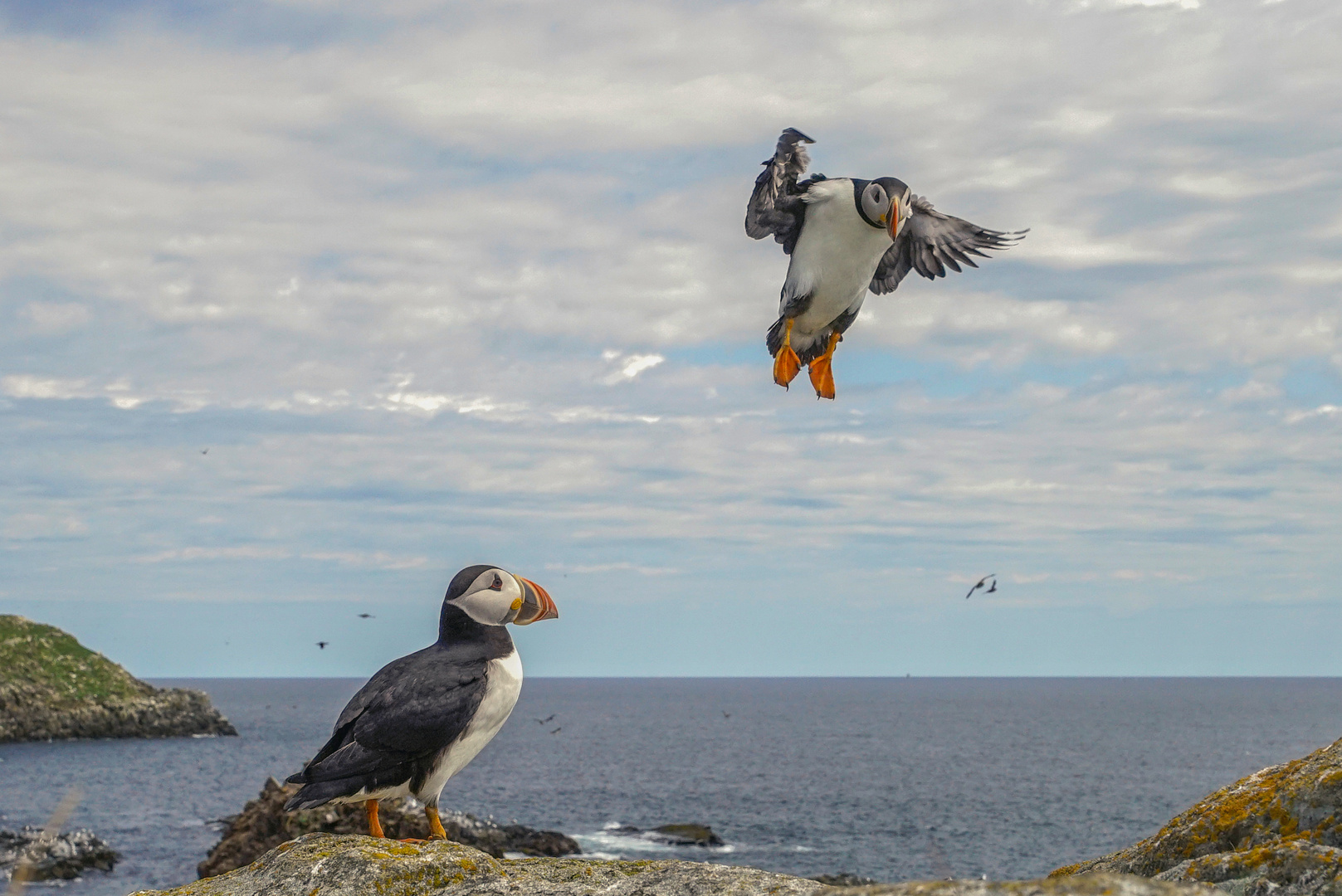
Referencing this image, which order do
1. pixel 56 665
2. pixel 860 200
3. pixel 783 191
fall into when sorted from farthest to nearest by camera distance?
pixel 56 665
pixel 783 191
pixel 860 200

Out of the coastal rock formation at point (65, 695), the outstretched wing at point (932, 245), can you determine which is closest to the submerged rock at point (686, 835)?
the outstretched wing at point (932, 245)

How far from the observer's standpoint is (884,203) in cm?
970

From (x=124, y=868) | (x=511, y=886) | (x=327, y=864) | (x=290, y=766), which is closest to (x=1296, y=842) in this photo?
(x=511, y=886)

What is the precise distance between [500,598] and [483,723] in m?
0.86

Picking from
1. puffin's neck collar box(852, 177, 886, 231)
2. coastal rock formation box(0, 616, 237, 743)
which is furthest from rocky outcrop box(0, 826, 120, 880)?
coastal rock formation box(0, 616, 237, 743)

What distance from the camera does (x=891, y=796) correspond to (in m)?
106

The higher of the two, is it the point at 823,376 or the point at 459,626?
the point at 823,376

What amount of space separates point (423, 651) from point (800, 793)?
104 metres

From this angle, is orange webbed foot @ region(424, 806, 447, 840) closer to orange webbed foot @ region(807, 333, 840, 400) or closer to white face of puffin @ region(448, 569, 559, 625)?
white face of puffin @ region(448, 569, 559, 625)

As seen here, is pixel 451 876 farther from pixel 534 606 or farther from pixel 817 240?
pixel 817 240

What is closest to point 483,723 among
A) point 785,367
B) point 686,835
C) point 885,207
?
point 785,367

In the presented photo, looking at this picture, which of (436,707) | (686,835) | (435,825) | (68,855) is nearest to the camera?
(435,825)

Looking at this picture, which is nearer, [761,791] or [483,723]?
[483,723]

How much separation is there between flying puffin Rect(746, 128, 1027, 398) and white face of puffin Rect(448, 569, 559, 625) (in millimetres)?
2786
